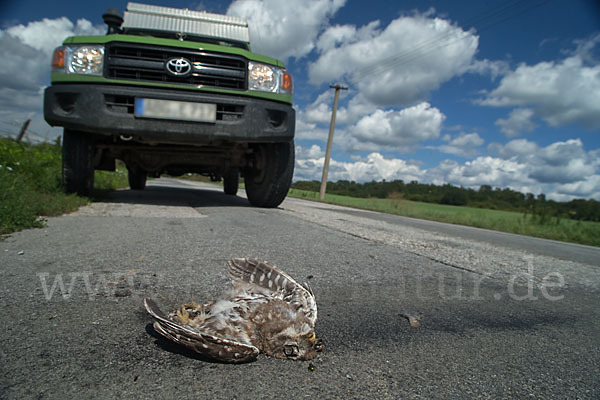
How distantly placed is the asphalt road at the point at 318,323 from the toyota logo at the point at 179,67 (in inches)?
69.0

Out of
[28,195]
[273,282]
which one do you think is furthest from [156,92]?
[273,282]

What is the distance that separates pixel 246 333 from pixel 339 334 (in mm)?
347

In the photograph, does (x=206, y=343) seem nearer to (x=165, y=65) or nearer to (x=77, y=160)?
(x=165, y=65)

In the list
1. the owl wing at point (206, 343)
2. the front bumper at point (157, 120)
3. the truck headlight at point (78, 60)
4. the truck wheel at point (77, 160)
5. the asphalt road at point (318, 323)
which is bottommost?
the asphalt road at point (318, 323)

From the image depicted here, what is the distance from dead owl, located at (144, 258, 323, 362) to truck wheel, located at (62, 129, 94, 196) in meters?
3.53

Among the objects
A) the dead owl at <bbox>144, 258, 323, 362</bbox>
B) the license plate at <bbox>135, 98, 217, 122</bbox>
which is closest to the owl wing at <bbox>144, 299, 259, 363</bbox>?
the dead owl at <bbox>144, 258, 323, 362</bbox>

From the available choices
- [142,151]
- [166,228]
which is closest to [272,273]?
[166,228]

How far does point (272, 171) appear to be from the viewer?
4.56 meters

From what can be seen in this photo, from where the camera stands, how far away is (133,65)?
3.40 m

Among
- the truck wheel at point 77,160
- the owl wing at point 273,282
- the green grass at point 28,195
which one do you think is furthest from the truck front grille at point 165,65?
the owl wing at point 273,282

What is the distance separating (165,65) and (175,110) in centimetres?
46

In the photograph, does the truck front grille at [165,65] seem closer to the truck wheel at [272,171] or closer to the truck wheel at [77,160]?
the truck wheel at [77,160]

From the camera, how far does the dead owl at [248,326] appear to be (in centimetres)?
92

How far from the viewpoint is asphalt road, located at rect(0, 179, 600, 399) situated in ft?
2.90
